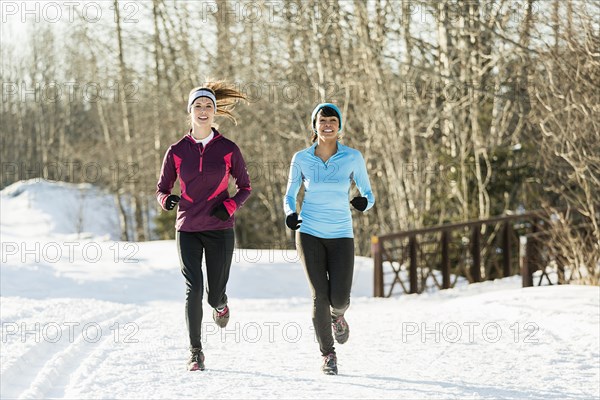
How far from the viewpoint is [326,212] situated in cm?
603

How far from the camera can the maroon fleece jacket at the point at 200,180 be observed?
239 inches

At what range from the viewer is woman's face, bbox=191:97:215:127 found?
6.15 metres

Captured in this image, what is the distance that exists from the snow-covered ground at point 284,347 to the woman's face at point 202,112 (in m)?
1.76

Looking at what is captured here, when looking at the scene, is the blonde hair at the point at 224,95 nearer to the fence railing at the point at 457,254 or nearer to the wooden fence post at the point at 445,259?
the fence railing at the point at 457,254

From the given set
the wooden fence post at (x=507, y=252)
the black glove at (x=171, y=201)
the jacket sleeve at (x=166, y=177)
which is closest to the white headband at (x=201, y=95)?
the jacket sleeve at (x=166, y=177)

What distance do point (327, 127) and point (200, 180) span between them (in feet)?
3.09

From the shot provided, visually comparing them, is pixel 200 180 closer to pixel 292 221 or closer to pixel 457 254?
pixel 292 221

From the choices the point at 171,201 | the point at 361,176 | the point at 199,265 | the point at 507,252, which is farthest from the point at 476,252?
the point at 171,201

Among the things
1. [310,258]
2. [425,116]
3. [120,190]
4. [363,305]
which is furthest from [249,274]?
[120,190]

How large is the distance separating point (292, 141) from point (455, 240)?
8.68 metres

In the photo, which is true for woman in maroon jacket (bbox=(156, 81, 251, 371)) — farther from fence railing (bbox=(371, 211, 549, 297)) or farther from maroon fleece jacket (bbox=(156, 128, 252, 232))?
fence railing (bbox=(371, 211, 549, 297))

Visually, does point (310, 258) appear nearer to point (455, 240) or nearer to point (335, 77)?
point (455, 240)

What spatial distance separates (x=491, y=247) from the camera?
57.4ft

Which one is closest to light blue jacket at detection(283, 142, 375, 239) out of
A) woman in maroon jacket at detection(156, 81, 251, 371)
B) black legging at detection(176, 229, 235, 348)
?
woman in maroon jacket at detection(156, 81, 251, 371)
